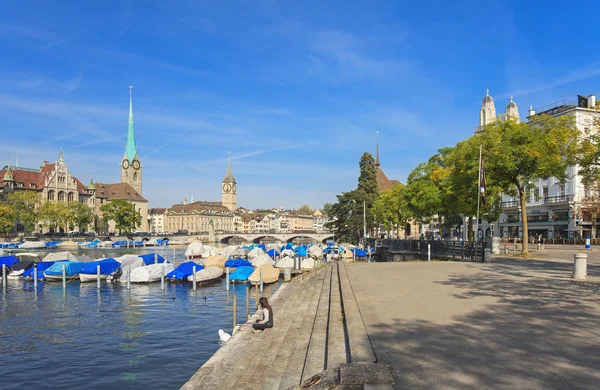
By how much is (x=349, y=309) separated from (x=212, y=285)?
1266 inches

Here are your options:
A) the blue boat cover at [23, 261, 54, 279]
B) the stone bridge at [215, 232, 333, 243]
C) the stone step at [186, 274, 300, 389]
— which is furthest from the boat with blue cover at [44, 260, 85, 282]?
the stone bridge at [215, 232, 333, 243]

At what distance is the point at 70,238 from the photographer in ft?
432

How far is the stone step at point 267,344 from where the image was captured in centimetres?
1159

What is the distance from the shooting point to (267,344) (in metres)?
15.2

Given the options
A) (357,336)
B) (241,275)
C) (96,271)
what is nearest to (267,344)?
(357,336)

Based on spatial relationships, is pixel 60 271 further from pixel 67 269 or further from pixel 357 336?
pixel 357 336

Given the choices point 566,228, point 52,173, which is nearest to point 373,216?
point 566,228

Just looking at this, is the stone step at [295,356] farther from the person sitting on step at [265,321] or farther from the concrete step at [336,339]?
the person sitting on step at [265,321]

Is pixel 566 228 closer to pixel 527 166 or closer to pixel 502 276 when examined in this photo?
pixel 527 166

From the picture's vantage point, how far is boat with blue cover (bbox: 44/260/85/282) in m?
48.2

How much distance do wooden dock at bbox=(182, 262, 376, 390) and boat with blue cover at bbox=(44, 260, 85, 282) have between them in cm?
3516

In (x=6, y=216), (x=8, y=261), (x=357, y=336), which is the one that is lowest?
(x=8, y=261)

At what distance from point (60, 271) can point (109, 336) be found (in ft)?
91.5

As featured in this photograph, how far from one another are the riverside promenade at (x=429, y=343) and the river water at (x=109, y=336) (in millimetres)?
4355
